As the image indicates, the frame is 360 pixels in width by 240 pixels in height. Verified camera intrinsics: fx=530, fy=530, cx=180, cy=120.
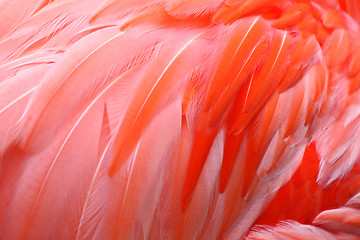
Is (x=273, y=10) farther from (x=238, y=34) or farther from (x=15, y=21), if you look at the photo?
(x=15, y=21)

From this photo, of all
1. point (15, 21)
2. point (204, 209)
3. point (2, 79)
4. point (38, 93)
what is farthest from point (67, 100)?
point (204, 209)

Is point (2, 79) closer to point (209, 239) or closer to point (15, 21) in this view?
point (15, 21)

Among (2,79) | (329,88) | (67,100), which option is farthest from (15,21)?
(329,88)

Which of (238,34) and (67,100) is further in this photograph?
(238,34)

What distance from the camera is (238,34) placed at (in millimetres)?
1409

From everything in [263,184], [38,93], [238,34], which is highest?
[238,34]

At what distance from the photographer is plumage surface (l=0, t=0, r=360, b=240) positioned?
1278 millimetres

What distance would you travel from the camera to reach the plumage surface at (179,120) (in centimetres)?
128

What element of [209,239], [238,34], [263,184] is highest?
[238,34]

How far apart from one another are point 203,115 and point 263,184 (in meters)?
0.26

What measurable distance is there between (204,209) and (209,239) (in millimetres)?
103

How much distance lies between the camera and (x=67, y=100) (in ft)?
4.27

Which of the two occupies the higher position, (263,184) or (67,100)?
(67,100)

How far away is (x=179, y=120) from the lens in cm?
133
